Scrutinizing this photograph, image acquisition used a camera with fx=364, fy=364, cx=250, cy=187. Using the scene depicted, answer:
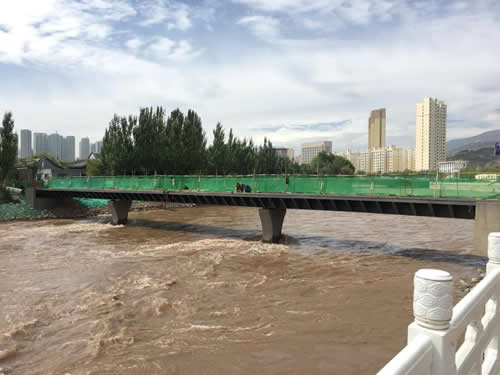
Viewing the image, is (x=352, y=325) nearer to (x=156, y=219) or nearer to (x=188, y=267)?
(x=188, y=267)

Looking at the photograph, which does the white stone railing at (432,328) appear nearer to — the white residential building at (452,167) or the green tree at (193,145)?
the white residential building at (452,167)

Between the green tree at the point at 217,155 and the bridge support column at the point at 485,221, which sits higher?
the green tree at the point at 217,155

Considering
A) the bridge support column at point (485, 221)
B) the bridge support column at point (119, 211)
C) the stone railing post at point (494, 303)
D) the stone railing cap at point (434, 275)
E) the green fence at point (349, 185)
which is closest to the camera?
the stone railing cap at point (434, 275)

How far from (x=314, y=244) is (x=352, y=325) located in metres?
12.9

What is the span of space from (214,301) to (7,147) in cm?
4673

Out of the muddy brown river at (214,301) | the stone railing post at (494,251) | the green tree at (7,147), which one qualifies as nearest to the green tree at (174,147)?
the green tree at (7,147)

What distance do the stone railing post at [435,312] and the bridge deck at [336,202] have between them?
1617 centimetres

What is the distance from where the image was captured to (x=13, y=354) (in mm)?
9430

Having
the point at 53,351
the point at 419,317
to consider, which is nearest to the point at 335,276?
the point at 53,351

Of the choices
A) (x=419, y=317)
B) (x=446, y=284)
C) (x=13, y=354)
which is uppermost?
(x=446, y=284)

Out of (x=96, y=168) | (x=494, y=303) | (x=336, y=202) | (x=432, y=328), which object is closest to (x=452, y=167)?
(x=336, y=202)

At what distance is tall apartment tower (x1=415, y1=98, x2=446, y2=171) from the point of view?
193m

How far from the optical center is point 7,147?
47.4 meters

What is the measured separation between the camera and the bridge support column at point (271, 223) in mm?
24234
